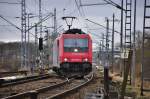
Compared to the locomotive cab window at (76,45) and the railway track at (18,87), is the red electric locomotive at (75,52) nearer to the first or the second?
the locomotive cab window at (76,45)

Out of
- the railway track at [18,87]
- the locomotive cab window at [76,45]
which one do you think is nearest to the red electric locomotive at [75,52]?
the locomotive cab window at [76,45]

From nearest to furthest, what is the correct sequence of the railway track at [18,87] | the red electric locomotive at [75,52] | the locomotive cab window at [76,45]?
the railway track at [18,87], the red electric locomotive at [75,52], the locomotive cab window at [76,45]

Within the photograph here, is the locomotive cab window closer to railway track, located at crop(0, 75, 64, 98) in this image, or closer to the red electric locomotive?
the red electric locomotive

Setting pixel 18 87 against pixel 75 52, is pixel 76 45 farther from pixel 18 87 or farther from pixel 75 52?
pixel 18 87

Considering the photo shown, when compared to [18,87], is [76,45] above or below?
above

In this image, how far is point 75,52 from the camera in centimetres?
3397

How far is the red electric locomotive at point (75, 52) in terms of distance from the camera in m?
33.8

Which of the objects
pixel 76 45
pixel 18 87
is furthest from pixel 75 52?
pixel 18 87

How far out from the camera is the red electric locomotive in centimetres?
3378

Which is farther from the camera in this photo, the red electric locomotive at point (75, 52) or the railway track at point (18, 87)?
the red electric locomotive at point (75, 52)

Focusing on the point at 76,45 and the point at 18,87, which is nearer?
the point at 18,87

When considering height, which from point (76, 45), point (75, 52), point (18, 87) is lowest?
point (18, 87)

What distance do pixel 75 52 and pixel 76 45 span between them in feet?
1.69

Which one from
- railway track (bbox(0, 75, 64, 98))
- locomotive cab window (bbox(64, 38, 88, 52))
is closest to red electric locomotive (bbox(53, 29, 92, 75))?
locomotive cab window (bbox(64, 38, 88, 52))
